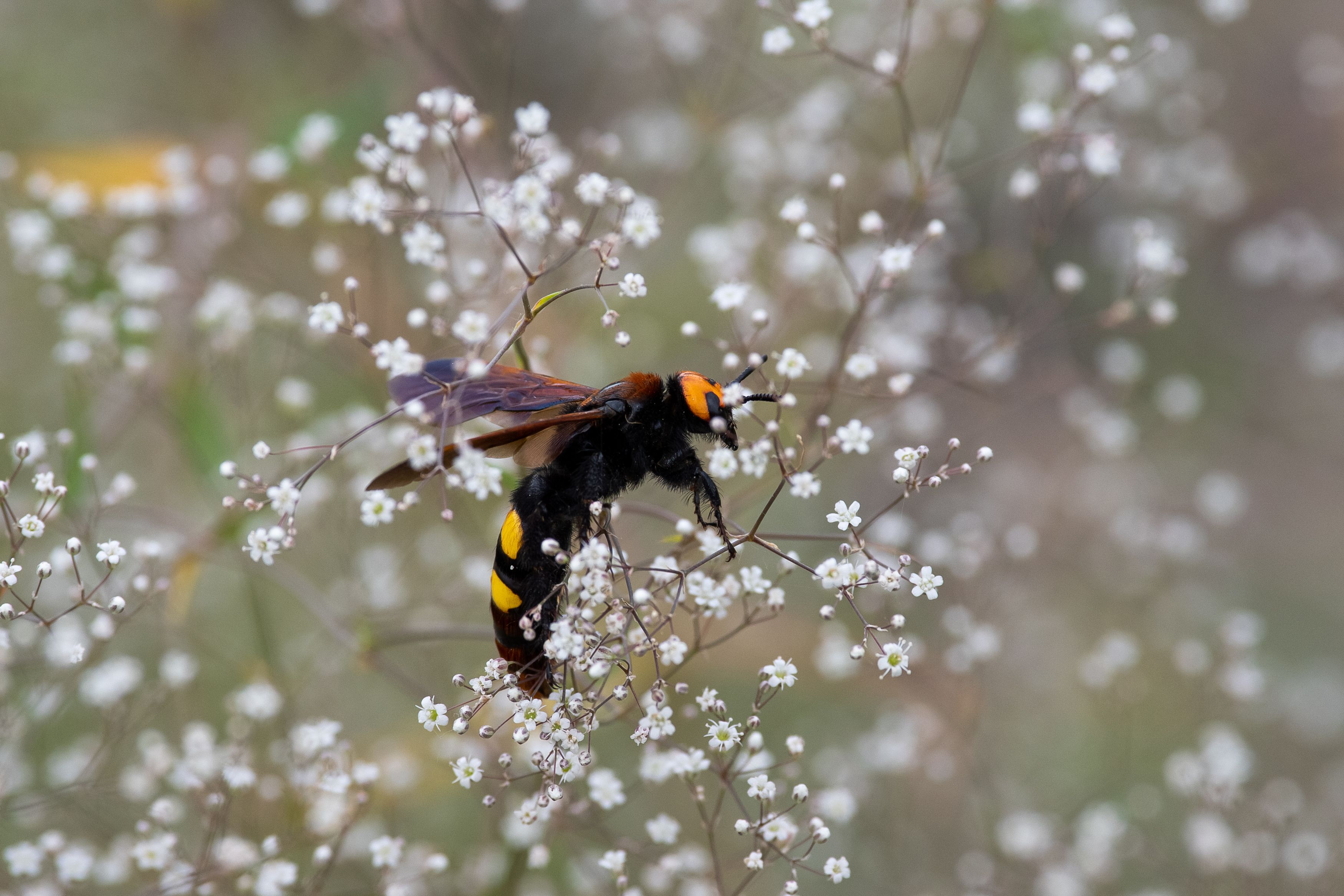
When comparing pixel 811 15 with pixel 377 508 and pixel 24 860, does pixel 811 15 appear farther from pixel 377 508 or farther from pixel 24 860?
pixel 24 860

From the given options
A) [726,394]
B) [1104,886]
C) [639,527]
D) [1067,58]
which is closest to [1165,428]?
[1067,58]

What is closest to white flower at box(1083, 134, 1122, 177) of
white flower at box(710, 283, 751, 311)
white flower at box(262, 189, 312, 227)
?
white flower at box(710, 283, 751, 311)

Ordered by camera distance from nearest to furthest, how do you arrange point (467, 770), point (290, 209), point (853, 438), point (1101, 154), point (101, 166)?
1. point (467, 770)
2. point (853, 438)
3. point (1101, 154)
4. point (290, 209)
5. point (101, 166)

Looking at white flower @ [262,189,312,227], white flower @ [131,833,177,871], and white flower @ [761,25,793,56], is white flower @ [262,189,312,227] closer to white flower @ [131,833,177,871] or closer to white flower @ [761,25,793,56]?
white flower @ [761,25,793,56]

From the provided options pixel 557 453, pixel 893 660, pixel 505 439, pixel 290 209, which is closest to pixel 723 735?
pixel 893 660

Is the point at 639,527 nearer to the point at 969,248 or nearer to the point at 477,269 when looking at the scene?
the point at 477,269
